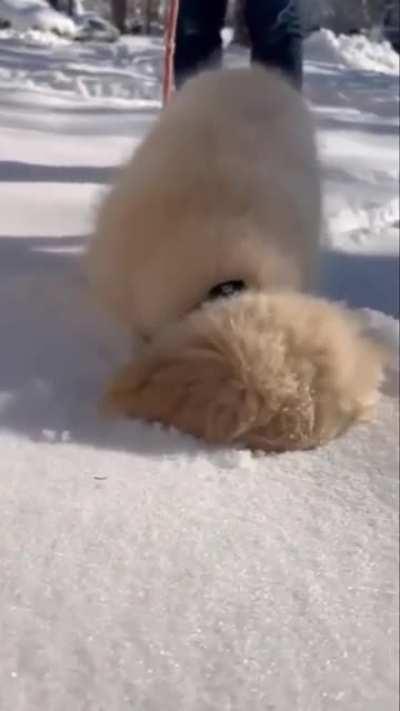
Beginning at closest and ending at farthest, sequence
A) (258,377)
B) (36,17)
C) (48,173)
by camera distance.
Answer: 1. (258,377)
2. (48,173)
3. (36,17)

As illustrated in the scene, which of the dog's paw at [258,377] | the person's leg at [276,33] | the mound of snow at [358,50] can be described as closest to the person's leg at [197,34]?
the person's leg at [276,33]

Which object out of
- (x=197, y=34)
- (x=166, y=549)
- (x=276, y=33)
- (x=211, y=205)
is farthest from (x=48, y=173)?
(x=166, y=549)

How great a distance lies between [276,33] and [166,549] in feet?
4.12

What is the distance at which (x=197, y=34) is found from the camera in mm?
2082

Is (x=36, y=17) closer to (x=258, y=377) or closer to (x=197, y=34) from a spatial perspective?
(x=197, y=34)

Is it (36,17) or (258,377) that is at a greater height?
(258,377)

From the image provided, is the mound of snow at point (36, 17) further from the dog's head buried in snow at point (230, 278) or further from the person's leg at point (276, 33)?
the dog's head buried in snow at point (230, 278)

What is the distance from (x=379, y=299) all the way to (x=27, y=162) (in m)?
0.79

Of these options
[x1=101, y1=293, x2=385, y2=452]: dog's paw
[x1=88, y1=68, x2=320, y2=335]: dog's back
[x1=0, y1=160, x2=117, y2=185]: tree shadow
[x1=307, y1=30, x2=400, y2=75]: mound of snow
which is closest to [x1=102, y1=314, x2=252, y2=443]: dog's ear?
[x1=101, y1=293, x2=385, y2=452]: dog's paw

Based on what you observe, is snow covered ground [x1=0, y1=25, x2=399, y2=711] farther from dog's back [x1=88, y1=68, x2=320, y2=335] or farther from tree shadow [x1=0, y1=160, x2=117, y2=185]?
tree shadow [x1=0, y1=160, x2=117, y2=185]

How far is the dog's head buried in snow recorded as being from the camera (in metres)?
1.13

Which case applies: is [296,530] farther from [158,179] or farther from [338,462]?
[158,179]

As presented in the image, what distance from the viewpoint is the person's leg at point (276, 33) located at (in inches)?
78.9

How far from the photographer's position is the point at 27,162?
2244 mm
